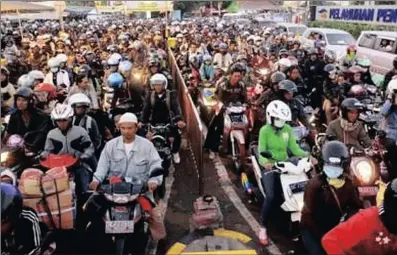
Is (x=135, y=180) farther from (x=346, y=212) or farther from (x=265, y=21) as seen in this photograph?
(x=265, y=21)

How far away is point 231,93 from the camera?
9.48m

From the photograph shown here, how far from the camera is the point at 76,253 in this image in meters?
5.97

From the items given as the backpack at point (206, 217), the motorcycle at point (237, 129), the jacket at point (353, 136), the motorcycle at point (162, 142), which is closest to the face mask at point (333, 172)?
the backpack at point (206, 217)

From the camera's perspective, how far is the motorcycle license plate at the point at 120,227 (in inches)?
201

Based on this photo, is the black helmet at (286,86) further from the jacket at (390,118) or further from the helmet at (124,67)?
the helmet at (124,67)

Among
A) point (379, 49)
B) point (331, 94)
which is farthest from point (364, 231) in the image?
point (379, 49)

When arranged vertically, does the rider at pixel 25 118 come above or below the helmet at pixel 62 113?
below

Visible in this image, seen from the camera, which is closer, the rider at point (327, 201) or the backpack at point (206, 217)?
the backpack at point (206, 217)

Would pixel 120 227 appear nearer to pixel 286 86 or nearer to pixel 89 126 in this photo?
pixel 89 126

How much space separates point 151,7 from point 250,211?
2735cm

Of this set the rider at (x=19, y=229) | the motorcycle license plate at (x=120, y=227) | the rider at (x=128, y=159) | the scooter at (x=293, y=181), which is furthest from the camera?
the rider at (x=128, y=159)

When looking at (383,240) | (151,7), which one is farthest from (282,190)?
(151,7)

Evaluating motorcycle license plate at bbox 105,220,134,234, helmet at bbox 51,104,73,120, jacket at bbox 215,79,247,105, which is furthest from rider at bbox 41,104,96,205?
jacket at bbox 215,79,247,105

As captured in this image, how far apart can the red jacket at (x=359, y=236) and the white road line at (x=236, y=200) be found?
2642mm
